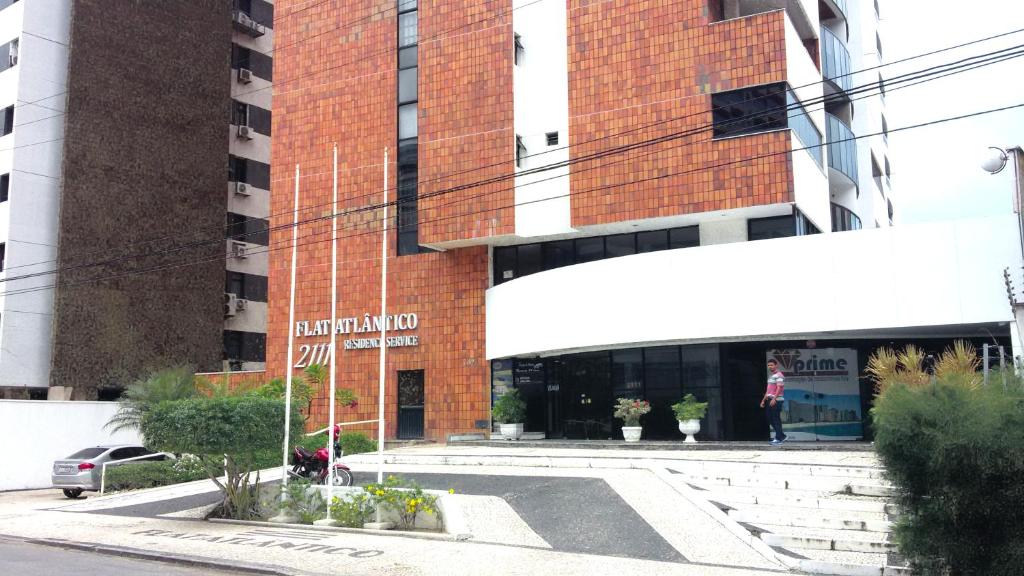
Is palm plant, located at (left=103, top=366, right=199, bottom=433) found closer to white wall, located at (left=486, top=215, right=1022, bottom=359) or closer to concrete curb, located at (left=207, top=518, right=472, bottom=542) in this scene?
concrete curb, located at (left=207, top=518, right=472, bottom=542)

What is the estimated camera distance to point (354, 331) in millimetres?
32219

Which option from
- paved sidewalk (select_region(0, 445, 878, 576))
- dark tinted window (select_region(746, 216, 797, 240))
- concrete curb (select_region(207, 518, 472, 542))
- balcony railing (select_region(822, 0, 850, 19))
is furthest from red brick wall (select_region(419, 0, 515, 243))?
concrete curb (select_region(207, 518, 472, 542))

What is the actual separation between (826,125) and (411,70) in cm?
1440

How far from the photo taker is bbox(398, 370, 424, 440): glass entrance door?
31.1 meters

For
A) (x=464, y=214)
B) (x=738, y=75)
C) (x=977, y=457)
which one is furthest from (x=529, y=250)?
(x=977, y=457)

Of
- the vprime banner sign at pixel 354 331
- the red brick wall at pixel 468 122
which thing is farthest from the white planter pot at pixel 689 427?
the vprime banner sign at pixel 354 331

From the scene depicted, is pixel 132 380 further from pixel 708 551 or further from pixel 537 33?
pixel 708 551

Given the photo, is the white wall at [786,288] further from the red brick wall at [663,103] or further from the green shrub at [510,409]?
the green shrub at [510,409]

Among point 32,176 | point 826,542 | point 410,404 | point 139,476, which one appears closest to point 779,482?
point 826,542

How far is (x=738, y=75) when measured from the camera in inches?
977

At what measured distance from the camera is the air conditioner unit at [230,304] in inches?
1730

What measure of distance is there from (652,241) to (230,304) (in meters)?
24.3

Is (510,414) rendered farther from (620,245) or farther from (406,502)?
(406,502)

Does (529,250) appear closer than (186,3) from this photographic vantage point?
Yes
